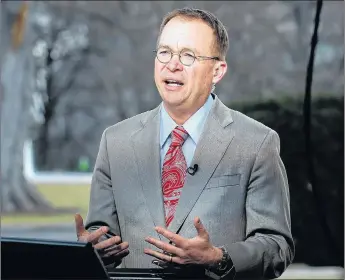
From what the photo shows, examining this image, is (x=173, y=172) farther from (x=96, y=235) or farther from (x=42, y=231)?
(x=42, y=231)

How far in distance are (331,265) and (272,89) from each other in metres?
0.94

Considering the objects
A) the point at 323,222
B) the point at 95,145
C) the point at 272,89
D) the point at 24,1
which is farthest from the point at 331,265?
the point at 24,1

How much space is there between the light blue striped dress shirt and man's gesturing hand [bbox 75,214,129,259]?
271 mm

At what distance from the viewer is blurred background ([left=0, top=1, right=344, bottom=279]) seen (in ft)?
11.4

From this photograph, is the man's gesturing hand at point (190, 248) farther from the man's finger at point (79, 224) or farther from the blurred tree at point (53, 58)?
the blurred tree at point (53, 58)

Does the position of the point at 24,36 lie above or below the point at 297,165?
above

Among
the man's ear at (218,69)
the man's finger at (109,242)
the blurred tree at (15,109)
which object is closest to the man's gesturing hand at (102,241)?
the man's finger at (109,242)

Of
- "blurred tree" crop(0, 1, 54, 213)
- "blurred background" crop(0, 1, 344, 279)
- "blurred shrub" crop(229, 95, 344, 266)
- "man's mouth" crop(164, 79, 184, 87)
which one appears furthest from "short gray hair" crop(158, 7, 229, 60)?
"blurred shrub" crop(229, 95, 344, 266)

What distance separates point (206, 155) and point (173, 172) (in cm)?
9

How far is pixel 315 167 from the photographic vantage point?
4020 millimetres

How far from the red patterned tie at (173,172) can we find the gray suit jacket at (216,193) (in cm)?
2

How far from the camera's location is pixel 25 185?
346cm

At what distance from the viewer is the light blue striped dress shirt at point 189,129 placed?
A: 1.94 m

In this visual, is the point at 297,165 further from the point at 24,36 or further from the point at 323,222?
the point at 24,36
